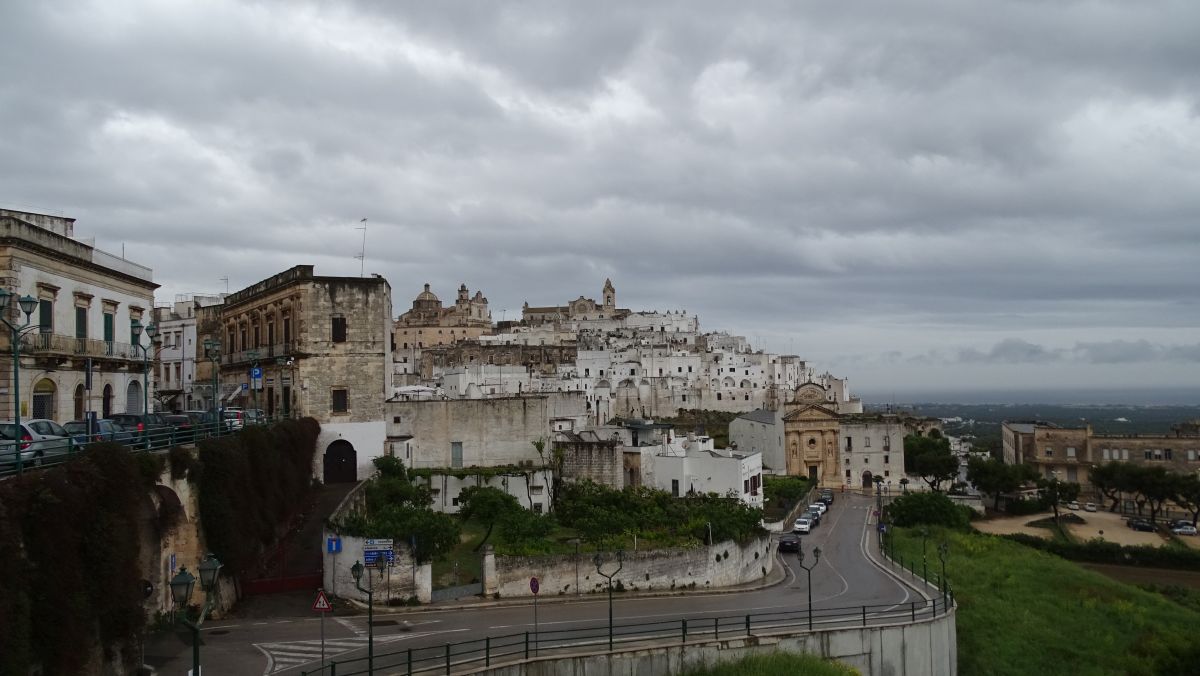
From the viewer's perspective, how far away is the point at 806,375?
114188mm

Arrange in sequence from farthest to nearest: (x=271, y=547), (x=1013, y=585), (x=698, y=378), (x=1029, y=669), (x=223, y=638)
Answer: (x=698, y=378)
(x=1013, y=585)
(x=1029, y=669)
(x=271, y=547)
(x=223, y=638)

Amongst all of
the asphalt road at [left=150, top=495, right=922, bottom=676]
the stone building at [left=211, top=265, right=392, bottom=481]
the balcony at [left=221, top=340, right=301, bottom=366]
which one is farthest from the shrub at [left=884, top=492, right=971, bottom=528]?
the balcony at [left=221, top=340, right=301, bottom=366]

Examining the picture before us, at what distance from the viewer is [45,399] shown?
24.5 m

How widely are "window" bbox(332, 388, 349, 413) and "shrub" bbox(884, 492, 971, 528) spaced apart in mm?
27622

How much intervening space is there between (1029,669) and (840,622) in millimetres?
8329

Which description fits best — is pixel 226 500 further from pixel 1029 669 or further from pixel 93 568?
pixel 1029 669

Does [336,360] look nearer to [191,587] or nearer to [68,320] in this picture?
[68,320]

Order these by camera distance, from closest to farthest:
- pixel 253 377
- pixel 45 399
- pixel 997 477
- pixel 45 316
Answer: pixel 45 316
pixel 45 399
pixel 253 377
pixel 997 477

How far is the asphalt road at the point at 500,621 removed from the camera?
631 inches

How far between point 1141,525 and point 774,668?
4711 cm

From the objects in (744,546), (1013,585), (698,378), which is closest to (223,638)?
(744,546)

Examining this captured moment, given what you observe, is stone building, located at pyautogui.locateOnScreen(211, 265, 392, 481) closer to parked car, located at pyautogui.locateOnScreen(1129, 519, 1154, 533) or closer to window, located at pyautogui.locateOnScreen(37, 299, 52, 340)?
window, located at pyautogui.locateOnScreen(37, 299, 52, 340)

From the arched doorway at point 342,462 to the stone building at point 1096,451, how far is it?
57.4 metres

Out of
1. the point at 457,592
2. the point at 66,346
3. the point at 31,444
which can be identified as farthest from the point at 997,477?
the point at 31,444
